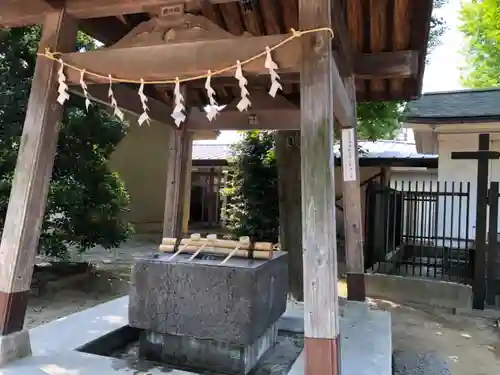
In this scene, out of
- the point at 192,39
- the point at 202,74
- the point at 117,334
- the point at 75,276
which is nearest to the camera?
the point at 202,74

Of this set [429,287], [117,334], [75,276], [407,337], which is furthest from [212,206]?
[117,334]

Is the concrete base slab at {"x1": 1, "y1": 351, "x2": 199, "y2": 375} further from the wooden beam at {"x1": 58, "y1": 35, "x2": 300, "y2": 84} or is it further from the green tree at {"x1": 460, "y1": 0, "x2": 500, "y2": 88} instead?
the green tree at {"x1": 460, "y1": 0, "x2": 500, "y2": 88}

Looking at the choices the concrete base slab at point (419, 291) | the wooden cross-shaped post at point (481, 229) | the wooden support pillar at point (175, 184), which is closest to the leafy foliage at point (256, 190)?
the concrete base slab at point (419, 291)

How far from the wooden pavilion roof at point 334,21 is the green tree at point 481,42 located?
9.98 meters

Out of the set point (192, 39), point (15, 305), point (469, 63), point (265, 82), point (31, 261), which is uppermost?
point (469, 63)

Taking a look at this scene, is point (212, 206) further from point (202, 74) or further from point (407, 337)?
point (202, 74)

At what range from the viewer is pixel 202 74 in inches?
112

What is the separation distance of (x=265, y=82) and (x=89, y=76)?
2493mm

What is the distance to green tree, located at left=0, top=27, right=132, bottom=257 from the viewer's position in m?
5.89

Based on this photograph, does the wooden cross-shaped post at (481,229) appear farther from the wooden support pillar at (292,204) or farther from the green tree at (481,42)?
the green tree at (481,42)

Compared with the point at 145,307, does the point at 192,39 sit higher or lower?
higher

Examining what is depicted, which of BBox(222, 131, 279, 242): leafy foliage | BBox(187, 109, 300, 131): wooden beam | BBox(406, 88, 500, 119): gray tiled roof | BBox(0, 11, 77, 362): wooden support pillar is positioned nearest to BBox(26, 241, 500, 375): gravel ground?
BBox(222, 131, 279, 242): leafy foliage

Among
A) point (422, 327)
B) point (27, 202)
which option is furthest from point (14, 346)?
point (422, 327)

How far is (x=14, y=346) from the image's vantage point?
2.93 m
